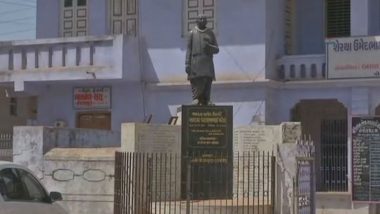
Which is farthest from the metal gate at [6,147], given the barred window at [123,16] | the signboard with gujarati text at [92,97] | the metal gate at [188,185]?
the barred window at [123,16]

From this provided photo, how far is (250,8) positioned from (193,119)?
7.55 meters

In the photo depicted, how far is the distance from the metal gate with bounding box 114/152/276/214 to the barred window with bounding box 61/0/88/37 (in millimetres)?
9261

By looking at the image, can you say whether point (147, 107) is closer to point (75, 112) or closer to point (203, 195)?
point (75, 112)

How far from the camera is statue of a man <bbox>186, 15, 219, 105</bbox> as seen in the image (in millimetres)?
16234

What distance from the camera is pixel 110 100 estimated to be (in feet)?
79.9

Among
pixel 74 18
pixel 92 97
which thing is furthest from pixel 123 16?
pixel 92 97

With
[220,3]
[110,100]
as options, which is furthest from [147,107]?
[220,3]

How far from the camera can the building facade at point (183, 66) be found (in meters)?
22.3

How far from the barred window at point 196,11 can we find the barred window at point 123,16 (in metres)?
1.78

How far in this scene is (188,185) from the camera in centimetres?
1446

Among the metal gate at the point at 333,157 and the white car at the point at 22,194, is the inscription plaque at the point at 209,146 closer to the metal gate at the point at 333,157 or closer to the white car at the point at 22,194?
the white car at the point at 22,194

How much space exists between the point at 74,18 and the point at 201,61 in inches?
394

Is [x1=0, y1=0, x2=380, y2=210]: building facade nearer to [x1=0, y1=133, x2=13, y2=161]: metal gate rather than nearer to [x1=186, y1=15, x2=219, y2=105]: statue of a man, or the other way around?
[x1=0, y1=133, x2=13, y2=161]: metal gate

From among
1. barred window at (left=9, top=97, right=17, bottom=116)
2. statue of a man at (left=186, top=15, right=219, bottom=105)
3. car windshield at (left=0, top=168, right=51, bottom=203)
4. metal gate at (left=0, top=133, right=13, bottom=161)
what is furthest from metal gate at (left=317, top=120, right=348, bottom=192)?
car windshield at (left=0, top=168, right=51, bottom=203)
